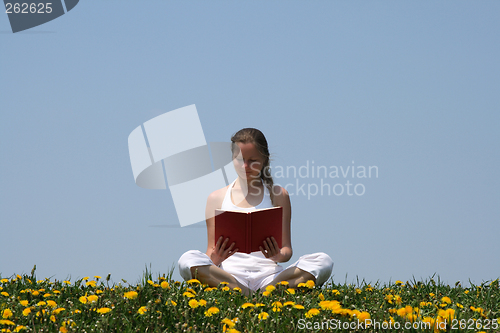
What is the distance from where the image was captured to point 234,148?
5.68m

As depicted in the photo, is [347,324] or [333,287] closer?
[347,324]

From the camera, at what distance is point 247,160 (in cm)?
553

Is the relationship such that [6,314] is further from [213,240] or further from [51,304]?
[213,240]

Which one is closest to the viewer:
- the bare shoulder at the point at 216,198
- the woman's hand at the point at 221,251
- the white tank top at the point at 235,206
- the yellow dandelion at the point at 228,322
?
the yellow dandelion at the point at 228,322

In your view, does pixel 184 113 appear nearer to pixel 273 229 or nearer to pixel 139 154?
pixel 139 154

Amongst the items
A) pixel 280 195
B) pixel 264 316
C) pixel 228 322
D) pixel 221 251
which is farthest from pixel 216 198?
pixel 228 322

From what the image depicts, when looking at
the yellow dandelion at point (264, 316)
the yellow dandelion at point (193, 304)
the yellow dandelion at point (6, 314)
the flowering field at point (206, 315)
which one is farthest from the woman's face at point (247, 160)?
the yellow dandelion at point (6, 314)

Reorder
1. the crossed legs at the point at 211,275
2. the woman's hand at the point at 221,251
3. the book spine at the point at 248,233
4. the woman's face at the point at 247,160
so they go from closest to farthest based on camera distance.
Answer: the book spine at the point at 248,233, the woman's hand at the point at 221,251, the crossed legs at the point at 211,275, the woman's face at the point at 247,160

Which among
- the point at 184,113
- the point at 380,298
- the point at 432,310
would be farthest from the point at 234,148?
the point at 432,310

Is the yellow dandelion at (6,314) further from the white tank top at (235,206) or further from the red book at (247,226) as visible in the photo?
the white tank top at (235,206)

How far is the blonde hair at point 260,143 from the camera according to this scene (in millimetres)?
5574

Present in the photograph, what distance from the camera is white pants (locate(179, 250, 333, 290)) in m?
5.11

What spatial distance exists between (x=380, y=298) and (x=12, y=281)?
3.81 meters

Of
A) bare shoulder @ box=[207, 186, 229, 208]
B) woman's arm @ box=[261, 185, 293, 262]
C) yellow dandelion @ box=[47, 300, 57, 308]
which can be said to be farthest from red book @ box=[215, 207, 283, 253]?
yellow dandelion @ box=[47, 300, 57, 308]
